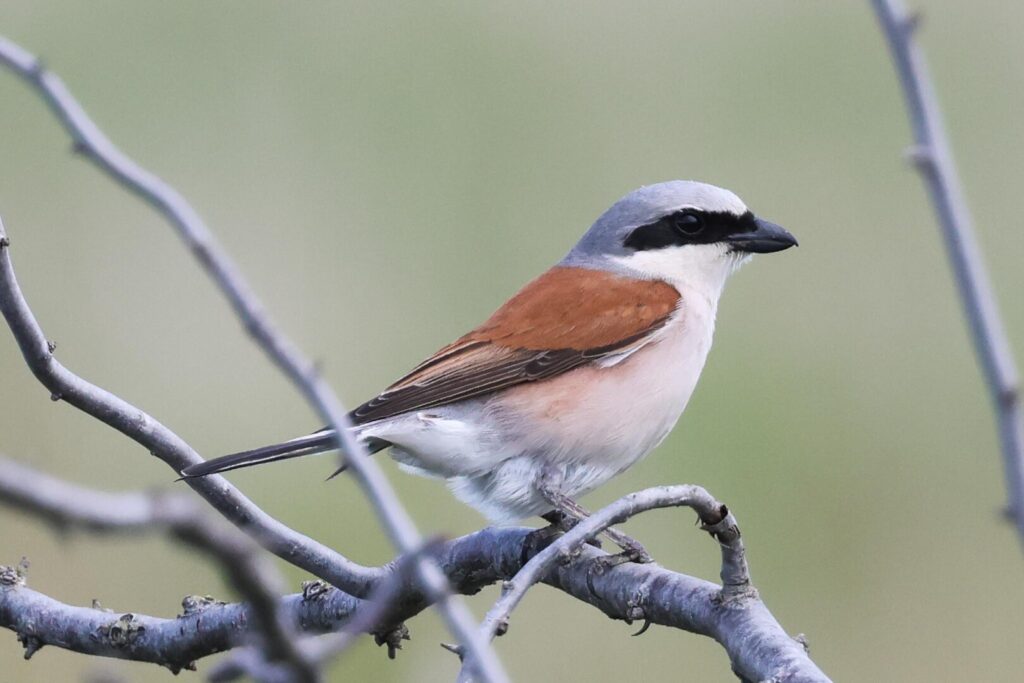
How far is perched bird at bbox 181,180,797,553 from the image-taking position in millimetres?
2488

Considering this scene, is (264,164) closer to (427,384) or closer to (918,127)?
(427,384)

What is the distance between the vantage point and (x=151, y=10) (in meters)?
5.20

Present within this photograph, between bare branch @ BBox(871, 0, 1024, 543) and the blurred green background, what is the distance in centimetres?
282

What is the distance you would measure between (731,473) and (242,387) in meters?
1.56

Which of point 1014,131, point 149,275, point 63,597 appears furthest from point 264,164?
point 1014,131

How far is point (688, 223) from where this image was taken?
2969 mm

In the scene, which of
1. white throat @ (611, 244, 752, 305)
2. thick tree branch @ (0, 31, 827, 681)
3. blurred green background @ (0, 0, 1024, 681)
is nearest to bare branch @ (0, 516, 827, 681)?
thick tree branch @ (0, 31, 827, 681)

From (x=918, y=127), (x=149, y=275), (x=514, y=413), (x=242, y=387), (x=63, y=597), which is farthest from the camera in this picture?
(x=149, y=275)

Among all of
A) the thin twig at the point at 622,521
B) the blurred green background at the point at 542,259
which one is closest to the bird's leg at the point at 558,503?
the thin twig at the point at 622,521

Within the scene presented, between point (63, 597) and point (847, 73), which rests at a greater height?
point (847, 73)

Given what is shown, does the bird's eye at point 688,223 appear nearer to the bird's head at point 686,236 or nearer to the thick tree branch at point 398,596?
the bird's head at point 686,236

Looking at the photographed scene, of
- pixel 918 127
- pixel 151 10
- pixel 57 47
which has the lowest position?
pixel 918 127

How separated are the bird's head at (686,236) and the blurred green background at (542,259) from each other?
96cm

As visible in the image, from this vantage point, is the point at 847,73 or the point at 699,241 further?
the point at 847,73
